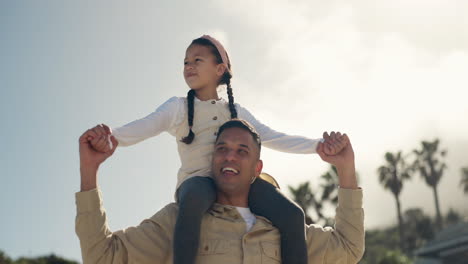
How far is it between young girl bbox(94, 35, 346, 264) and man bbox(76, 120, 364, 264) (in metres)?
0.10

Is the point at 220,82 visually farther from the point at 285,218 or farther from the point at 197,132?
the point at 285,218

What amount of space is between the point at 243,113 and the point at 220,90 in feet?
0.90

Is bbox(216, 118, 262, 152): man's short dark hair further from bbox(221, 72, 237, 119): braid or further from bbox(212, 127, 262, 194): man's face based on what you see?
bbox(221, 72, 237, 119): braid

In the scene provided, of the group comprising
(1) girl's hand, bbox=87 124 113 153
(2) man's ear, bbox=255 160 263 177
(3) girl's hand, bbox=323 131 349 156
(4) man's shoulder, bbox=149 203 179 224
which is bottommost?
(4) man's shoulder, bbox=149 203 179 224

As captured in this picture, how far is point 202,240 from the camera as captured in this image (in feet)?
10.9

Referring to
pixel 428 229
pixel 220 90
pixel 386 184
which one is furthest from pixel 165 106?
pixel 428 229

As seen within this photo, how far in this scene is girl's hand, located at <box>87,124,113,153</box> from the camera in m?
3.15

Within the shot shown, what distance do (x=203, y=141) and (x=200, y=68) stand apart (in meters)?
0.61

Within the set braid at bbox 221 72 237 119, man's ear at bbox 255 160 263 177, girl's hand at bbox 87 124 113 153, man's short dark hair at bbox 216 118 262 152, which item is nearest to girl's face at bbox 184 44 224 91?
braid at bbox 221 72 237 119

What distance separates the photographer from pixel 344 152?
3.78 m

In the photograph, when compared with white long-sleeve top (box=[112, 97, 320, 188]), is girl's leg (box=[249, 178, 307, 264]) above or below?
below

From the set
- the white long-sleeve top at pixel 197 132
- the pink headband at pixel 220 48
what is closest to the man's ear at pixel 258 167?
the white long-sleeve top at pixel 197 132

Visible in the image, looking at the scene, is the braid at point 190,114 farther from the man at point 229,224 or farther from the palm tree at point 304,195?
the palm tree at point 304,195

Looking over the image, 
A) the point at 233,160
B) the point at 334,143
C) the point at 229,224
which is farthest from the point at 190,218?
the point at 334,143
